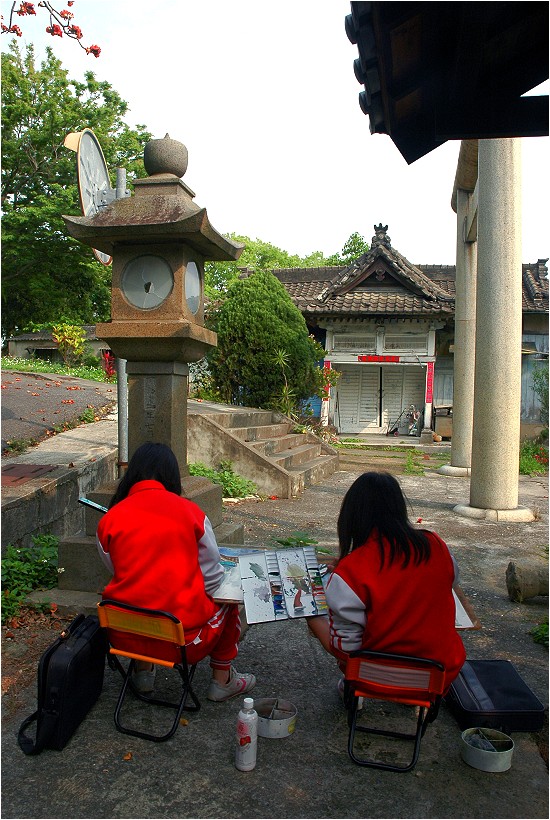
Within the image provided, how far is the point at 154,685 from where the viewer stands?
11.3ft

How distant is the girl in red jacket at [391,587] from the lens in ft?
8.73

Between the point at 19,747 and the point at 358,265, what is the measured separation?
1873cm

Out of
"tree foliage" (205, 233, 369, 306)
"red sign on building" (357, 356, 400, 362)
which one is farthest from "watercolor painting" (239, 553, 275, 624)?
"tree foliage" (205, 233, 369, 306)

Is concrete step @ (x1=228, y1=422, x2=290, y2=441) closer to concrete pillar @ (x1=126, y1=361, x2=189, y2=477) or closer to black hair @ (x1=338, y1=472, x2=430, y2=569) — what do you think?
concrete pillar @ (x1=126, y1=361, x2=189, y2=477)

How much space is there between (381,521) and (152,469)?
1.17m

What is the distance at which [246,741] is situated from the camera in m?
2.67

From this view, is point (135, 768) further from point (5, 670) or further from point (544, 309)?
point (544, 309)

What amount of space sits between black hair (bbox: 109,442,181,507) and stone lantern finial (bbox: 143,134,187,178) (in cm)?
256

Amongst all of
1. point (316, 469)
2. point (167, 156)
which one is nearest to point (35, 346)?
point (316, 469)

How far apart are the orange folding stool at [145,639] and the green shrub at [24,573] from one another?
1.57m

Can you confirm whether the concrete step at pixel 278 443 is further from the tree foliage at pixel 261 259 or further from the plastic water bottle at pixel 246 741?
the tree foliage at pixel 261 259

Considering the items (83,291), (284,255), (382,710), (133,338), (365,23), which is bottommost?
(382,710)

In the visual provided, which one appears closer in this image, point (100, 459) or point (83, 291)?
point (100, 459)

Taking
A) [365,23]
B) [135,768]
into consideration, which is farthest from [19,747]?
[365,23]
